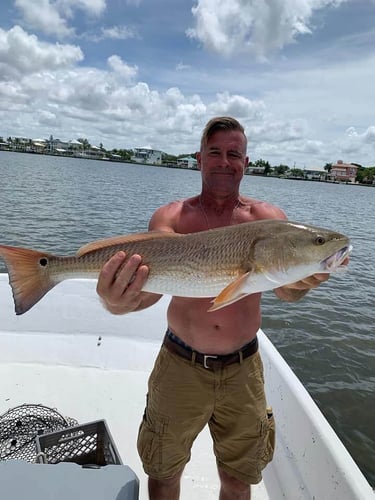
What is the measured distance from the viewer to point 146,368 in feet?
17.0

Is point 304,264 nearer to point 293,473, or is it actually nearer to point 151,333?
point 293,473

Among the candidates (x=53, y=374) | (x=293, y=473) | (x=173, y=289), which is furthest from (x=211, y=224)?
(x=53, y=374)

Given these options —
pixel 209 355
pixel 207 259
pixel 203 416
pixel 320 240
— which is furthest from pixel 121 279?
pixel 320 240

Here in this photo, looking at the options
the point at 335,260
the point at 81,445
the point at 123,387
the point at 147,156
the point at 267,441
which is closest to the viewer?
the point at 335,260

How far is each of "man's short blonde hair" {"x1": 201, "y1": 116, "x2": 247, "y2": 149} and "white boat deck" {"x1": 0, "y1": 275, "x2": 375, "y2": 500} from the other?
2.27m

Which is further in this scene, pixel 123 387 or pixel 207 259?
pixel 123 387

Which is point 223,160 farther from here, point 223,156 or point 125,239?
point 125,239

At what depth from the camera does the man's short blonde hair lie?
295 cm

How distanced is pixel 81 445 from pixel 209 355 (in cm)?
124

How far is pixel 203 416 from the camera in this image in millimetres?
2781

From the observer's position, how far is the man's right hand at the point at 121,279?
2.50 m

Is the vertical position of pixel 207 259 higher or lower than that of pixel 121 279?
higher

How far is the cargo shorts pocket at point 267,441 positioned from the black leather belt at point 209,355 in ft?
1.58

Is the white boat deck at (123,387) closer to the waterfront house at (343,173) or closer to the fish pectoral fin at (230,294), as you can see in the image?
the fish pectoral fin at (230,294)
